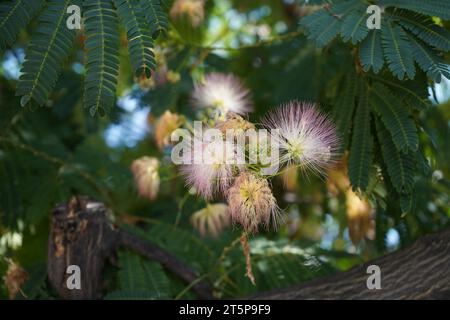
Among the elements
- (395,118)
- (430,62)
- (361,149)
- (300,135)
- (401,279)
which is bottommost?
(401,279)

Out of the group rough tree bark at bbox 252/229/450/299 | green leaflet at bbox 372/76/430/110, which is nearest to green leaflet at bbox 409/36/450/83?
green leaflet at bbox 372/76/430/110

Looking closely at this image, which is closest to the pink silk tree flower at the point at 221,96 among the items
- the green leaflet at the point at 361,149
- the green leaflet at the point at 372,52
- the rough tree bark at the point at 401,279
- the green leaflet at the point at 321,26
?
the green leaflet at the point at 361,149

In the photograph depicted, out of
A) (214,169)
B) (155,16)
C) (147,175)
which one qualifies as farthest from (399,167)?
(147,175)

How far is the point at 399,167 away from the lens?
3285 millimetres

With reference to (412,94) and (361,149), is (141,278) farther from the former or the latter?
(412,94)

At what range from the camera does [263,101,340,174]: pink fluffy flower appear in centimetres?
276

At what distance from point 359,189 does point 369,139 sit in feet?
0.89

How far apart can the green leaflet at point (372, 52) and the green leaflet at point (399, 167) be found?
46 cm

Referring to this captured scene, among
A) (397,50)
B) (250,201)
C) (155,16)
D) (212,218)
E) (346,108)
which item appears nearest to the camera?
(250,201)

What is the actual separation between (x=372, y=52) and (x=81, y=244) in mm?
1728

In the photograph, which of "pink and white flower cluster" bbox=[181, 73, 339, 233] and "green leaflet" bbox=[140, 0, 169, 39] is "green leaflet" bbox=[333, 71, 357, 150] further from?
Result: "green leaflet" bbox=[140, 0, 169, 39]

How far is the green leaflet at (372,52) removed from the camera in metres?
2.99

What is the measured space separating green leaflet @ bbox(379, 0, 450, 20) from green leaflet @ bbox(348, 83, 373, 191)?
1.62 ft
